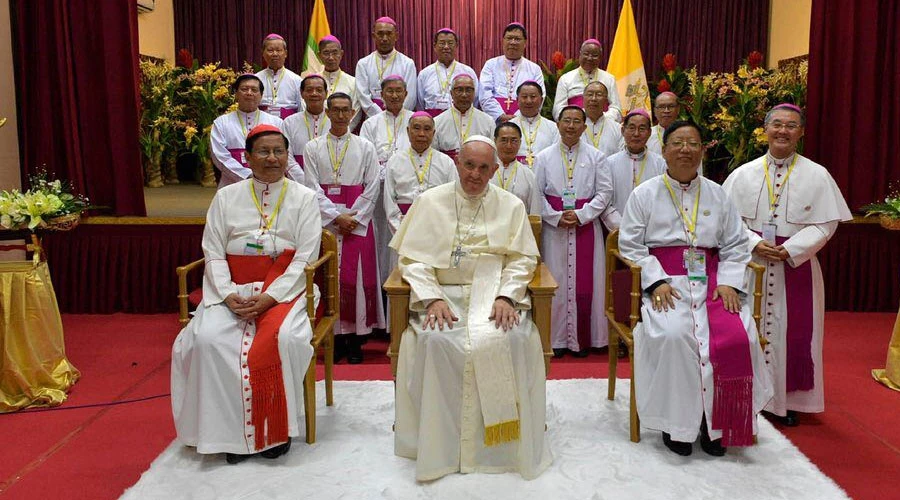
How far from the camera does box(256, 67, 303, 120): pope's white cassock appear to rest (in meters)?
7.33

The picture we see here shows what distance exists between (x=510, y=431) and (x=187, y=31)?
360 inches

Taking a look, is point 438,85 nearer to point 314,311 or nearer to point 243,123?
point 243,123

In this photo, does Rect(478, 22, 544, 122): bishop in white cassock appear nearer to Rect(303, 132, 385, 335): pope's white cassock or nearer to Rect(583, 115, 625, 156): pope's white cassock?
Rect(583, 115, 625, 156): pope's white cassock

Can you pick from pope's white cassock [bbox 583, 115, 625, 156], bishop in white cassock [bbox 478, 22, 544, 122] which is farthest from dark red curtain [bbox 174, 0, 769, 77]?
pope's white cassock [bbox 583, 115, 625, 156]

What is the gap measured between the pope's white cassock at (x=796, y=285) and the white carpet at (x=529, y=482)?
0.35m

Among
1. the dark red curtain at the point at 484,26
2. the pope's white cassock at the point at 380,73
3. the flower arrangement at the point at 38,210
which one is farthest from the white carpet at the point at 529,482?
the dark red curtain at the point at 484,26

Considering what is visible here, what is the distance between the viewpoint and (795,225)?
4.40 meters

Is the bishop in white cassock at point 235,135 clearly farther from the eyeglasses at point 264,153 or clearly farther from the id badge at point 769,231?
the id badge at point 769,231

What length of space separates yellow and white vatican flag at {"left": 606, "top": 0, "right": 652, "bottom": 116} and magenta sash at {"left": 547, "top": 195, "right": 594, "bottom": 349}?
3.96 metres

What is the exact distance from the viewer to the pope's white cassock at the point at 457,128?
6555 mm

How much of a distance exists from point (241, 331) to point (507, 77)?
462 centimetres

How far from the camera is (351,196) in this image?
591cm

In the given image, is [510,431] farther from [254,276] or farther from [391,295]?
[254,276]

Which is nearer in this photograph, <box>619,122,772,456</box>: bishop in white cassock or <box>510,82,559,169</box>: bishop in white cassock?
<box>619,122,772,456</box>: bishop in white cassock
